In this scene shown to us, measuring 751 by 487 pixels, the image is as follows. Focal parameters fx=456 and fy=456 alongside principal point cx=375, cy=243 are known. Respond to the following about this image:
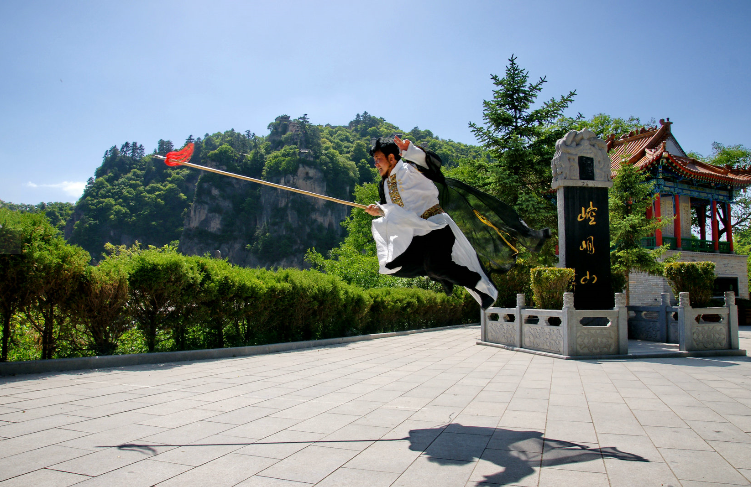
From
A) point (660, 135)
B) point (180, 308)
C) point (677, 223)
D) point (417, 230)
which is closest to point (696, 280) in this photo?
point (417, 230)

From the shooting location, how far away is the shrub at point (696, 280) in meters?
9.24

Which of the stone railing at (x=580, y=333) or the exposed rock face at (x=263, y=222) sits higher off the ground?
the exposed rock face at (x=263, y=222)

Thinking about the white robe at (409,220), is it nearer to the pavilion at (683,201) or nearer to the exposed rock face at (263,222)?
the pavilion at (683,201)

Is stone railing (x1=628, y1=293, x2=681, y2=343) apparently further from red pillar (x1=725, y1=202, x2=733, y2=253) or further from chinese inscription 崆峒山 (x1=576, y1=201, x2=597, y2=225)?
red pillar (x1=725, y1=202, x2=733, y2=253)

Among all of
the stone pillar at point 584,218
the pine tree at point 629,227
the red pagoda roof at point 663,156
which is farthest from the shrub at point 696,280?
the red pagoda roof at point 663,156

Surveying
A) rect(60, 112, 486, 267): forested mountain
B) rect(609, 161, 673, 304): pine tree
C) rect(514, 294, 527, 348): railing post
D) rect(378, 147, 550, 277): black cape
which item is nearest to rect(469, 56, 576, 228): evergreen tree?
rect(609, 161, 673, 304): pine tree

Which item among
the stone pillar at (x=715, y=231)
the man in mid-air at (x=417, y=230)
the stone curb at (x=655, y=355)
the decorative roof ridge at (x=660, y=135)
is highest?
the decorative roof ridge at (x=660, y=135)

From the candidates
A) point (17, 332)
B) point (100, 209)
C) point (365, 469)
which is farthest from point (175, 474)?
point (100, 209)

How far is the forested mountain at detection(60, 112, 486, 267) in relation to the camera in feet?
242

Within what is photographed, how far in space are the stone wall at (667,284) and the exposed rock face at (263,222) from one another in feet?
186

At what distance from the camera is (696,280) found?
9.27 meters

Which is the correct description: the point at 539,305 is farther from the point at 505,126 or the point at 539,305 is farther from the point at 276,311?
the point at 505,126

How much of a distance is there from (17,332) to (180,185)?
8560 cm

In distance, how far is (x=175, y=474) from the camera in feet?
8.78
